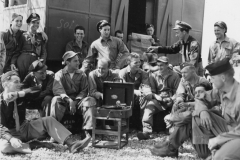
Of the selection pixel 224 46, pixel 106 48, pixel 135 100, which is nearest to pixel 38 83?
pixel 135 100

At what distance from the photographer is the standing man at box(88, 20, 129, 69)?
7.48m

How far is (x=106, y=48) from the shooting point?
24.7ft

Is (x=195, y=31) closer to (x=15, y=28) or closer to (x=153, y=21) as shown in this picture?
(x=153, y=21)

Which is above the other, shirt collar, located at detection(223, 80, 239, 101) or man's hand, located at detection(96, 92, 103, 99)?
shirt collar, located at detection(223, 80, 239, 101)

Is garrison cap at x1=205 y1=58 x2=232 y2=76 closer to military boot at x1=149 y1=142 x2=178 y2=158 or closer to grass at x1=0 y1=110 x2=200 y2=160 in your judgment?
military boot at x1=149 y1=142 x2=178 y2=158

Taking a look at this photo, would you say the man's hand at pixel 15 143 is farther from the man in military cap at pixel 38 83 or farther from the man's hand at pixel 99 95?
the man's hand at pixel 99 95

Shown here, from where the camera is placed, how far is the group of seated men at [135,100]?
3395mm

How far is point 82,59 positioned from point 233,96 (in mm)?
4985

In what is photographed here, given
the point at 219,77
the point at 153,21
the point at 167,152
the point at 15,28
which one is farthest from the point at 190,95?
the point at 153,21

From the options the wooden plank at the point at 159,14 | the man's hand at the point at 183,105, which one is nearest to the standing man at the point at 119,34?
the wooden plank at the point at 159,14

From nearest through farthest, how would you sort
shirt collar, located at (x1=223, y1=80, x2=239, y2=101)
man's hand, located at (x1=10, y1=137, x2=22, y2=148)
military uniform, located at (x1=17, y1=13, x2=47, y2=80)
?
shirt collar, located at (x1=223, y1=80, x2=239, y2=101), man's hand, located at (x1=10, y1=137, x2=22, y2=148), military uniform, located at (x1=17, y1=13, x2=47, y2=80)

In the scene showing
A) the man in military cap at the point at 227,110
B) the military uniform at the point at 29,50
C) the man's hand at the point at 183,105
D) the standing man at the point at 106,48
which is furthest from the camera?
the standing man at the point at 106,48

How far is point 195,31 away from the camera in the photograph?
1152 centimetres

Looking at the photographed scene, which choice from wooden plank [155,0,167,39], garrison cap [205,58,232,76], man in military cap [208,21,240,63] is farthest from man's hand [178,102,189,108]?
wooden plank [155,0,167,39]
